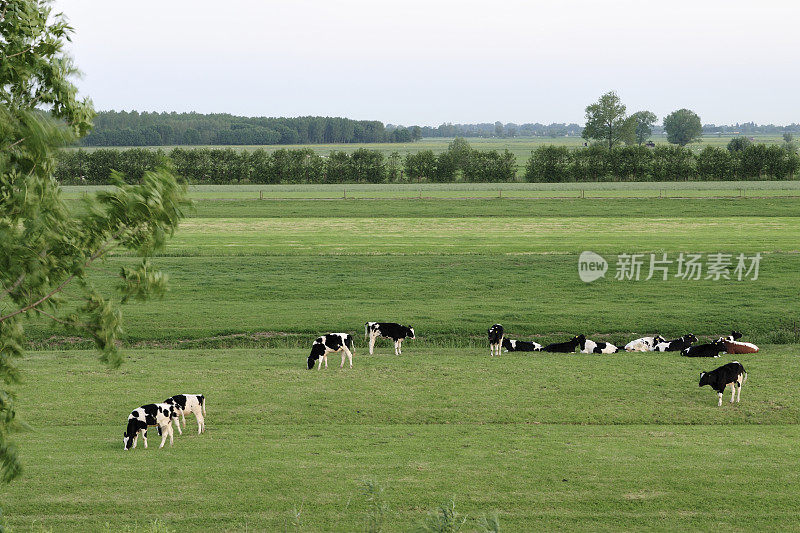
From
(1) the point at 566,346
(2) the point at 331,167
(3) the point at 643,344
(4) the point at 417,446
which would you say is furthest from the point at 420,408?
(2) the point at 331,167

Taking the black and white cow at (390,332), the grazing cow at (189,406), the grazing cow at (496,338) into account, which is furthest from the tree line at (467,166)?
the grazing cow at (189,406)

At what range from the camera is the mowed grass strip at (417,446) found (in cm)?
1252

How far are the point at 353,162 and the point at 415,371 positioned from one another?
94.8 m

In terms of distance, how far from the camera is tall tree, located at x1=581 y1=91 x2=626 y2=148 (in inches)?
6777

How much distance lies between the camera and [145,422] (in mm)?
15703

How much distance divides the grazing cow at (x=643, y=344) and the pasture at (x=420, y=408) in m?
1.37

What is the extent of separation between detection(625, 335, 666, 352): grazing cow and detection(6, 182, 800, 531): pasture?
1.37 meters

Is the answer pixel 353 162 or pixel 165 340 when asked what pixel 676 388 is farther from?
pixel 353 162

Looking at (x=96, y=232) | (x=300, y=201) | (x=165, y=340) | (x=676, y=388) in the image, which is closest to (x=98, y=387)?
(x=165, y=340)

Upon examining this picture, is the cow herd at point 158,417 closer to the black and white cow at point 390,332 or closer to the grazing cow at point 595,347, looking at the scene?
the black and white cow at point 390,332

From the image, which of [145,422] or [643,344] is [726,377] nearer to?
[643,344]

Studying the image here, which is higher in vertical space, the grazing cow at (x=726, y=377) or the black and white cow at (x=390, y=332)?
the grazing cow at (x=726, y=377)

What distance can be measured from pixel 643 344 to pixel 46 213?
21.1 m

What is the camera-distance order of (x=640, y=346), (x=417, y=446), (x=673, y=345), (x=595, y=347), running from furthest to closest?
(x=640, y=346), (x=673, y=345), (x=595, y=347), (x=417, y=446)
